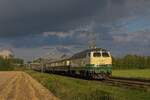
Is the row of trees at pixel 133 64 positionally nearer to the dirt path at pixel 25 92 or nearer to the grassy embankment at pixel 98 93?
the dirt path at pixel 25 92

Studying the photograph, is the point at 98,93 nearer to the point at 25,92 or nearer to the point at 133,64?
the point at 25,92

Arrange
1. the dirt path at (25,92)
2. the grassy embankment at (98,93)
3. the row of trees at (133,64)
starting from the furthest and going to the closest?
the row of trees at (133,64) → the dirt path at (25,92) → the grassy embankment at (98,93)

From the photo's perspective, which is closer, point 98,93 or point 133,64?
point 98,93

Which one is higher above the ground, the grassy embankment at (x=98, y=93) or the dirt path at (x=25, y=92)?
the grassy embankment at (x=98, y=93)

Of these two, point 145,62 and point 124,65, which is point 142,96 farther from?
point 145,62

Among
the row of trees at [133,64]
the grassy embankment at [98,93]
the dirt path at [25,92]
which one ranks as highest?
the row of trees at [133,64]

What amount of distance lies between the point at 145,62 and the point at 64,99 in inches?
4966

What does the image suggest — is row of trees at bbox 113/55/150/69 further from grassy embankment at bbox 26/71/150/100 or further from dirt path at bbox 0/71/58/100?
grassy embankment at bbox 26/71/150/100

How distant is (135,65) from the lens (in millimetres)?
138875

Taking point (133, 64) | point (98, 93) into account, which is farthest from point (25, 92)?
point (133, 64)

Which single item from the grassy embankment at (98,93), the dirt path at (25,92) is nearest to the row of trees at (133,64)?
the dirt path at (25,92)

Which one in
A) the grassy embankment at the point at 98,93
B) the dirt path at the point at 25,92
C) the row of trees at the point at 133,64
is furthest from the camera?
the row of trees at the point at 133,64

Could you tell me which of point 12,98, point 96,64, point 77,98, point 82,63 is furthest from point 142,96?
point 82,63

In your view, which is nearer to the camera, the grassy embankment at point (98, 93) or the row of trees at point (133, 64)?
the grassy embankment at point (98, 93)
